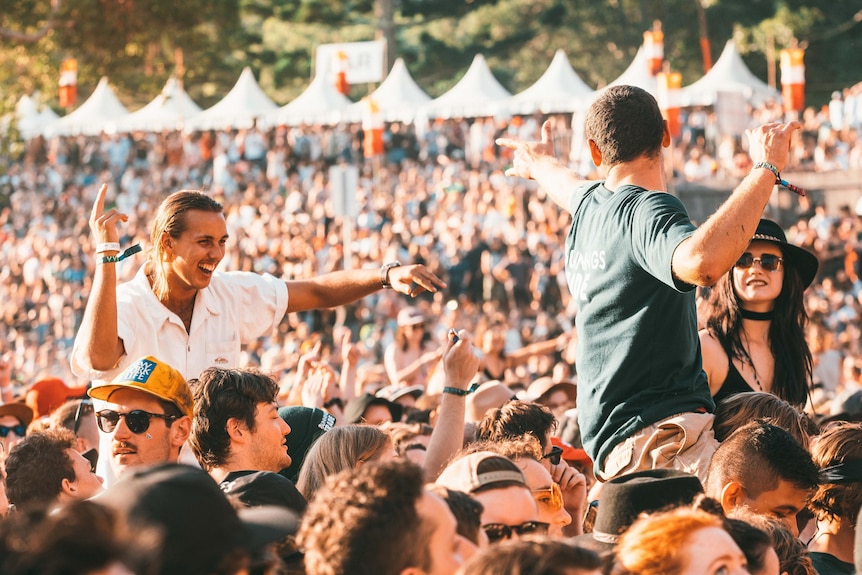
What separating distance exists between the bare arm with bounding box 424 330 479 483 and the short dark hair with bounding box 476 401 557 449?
21 centimetres

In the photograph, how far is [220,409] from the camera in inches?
157

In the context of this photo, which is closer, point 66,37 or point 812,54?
point 66,37

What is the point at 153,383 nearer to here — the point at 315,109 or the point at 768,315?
the point at 768,315

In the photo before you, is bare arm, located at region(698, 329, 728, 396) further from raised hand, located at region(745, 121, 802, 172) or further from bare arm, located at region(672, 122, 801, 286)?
bare arm, located at region(672, 122, 801, 286)

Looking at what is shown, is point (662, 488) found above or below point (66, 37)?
below

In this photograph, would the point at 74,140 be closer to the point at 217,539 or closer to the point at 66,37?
the point at 66,37

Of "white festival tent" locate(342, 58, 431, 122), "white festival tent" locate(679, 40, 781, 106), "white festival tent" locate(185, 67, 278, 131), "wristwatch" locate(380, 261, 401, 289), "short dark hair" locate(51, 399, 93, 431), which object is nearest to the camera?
"wristwatch" locate(380, 261, 401, 289)

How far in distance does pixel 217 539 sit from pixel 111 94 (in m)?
34.5

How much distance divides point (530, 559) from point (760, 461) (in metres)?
1.70

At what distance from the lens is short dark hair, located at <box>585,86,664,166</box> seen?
3.73m

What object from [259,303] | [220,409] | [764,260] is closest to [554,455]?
[764,260]

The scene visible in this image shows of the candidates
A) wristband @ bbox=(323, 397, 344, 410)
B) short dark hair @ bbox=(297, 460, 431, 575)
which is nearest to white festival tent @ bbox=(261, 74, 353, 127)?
wristband @ bbox=(323, 397, 344, 410)

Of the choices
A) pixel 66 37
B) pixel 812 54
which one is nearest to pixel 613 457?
pixel 66 37

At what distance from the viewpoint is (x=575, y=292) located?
12.9ft
